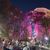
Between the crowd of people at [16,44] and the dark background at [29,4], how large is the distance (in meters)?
0.44

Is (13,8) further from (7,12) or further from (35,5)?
(35,5)

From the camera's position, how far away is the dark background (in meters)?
2.31

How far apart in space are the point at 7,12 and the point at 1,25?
0.62 feet

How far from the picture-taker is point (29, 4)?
7.73 feet

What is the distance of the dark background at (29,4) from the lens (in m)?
2.31

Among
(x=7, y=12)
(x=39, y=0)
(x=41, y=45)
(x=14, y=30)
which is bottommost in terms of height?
(x=41, y=45)

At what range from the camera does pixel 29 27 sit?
2287 millimetres

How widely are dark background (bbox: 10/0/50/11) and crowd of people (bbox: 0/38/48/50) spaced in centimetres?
44

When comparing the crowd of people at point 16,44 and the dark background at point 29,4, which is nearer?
the crowd of people at point 16,44

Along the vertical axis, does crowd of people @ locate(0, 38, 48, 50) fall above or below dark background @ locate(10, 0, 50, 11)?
below

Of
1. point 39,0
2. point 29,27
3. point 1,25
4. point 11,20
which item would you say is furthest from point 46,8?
point 1,25

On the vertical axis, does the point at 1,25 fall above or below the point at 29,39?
above

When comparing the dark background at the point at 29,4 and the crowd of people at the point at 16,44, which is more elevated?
the dark background at the point at 29,4

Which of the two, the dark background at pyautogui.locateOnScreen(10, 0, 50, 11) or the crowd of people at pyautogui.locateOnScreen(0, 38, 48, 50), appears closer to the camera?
the crowd of people at pyautogui.locateOnScreen(0, 38, 48, 50)
